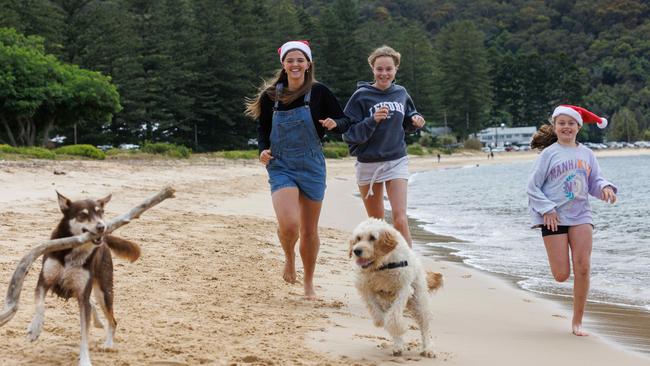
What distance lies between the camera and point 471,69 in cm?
8331

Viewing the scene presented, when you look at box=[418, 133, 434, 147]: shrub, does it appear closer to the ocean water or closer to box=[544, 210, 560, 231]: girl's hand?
the ocean water

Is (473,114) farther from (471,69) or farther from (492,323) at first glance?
(492,323)

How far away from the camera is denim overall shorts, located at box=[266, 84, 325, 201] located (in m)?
5.90

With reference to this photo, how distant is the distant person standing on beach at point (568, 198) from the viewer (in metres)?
5.40

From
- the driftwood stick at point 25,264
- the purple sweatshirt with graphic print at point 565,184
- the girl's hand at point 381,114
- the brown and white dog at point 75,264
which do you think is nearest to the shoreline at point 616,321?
the purple sweatshirt with graphic print at point 565,184

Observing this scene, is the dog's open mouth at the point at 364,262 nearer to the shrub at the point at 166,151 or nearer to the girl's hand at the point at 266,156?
the girl's hand at the point at 266,156

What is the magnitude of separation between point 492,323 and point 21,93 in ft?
95.1

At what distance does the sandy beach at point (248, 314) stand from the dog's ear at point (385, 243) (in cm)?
60

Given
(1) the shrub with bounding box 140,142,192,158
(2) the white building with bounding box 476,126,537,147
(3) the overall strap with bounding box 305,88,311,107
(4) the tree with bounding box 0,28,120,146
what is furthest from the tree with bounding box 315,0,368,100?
(3) the overall strap with bounding box 305,88,311,107

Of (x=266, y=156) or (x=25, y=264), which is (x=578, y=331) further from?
(x=25, y=264)

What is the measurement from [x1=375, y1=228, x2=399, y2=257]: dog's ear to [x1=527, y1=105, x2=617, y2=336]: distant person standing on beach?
1326 millimetres

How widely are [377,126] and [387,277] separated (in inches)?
68.3

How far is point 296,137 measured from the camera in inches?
233

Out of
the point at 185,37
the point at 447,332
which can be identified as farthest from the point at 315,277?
the point at 185,37
